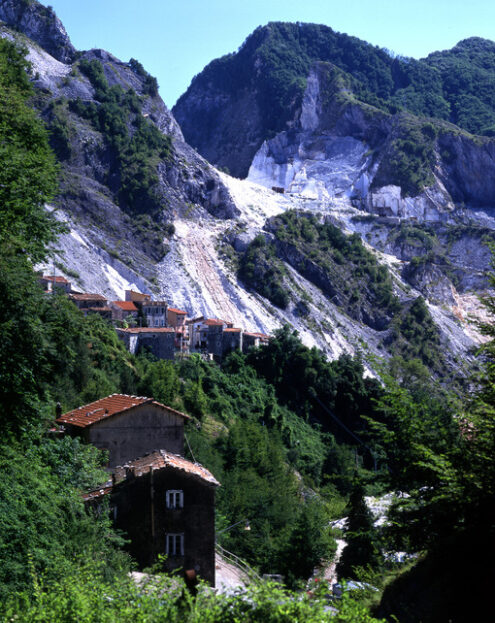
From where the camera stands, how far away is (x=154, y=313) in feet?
218

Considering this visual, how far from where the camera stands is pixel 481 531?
28.3 ft

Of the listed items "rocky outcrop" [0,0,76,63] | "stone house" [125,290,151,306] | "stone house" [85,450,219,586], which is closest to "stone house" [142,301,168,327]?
"stone house" [125,290,151,306]

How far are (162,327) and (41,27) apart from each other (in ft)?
203

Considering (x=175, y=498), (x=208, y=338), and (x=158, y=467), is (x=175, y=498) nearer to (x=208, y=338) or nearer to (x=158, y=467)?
(x=158, y=467)

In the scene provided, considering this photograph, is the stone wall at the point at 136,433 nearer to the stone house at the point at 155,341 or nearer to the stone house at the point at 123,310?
the stone house at the point at 155,341

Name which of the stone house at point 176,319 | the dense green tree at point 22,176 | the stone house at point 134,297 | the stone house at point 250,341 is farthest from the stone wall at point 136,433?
the stone house at point 134,297

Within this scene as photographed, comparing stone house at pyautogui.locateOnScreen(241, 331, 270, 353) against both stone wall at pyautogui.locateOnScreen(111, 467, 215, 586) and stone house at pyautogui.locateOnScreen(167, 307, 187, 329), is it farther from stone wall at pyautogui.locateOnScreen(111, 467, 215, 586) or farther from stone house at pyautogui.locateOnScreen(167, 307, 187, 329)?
stone wall at pyautogui.locateOnScreen(111, 467, 215, 586)

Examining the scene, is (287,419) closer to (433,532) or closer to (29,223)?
(29,223)

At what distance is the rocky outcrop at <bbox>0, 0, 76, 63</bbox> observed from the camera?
333 feet

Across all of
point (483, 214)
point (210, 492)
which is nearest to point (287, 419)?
point (210, 492)

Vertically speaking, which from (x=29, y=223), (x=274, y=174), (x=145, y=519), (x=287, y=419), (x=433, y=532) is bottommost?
(x=287, y=419)

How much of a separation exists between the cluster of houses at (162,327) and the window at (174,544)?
123ft

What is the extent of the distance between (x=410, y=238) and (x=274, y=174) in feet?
156

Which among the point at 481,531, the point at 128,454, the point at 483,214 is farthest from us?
the point at 483,214
